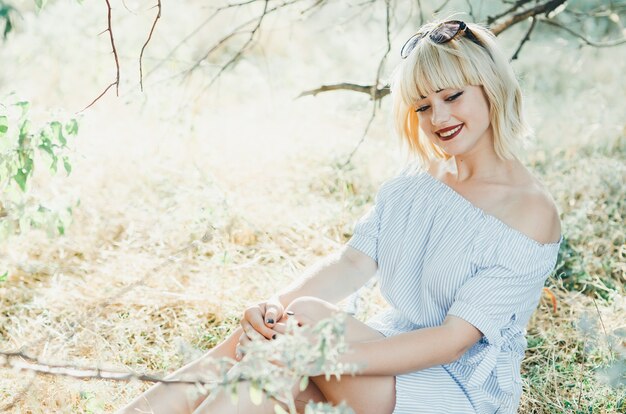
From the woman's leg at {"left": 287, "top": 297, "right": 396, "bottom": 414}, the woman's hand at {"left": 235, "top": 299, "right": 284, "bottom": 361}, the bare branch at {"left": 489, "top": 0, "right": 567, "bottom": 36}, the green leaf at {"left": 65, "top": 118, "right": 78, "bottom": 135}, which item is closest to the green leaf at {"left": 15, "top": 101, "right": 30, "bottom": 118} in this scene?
the green leaf at {"left": 65, "top": 118, "right": 78, "bottom": 135}

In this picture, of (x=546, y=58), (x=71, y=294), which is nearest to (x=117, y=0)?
(x=71, y=294)

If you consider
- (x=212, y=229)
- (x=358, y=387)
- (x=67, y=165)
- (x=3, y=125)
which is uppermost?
(x=3, y=125)

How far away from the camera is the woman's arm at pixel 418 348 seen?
1.82 m

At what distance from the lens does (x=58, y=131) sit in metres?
2.37

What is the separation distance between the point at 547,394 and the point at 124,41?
161 inches

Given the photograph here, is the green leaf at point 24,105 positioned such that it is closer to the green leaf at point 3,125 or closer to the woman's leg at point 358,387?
the green leaf at point 3,125

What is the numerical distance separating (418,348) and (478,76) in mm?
726

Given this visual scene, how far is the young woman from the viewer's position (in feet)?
6.12

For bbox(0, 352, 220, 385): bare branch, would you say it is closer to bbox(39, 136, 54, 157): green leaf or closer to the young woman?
the young woman

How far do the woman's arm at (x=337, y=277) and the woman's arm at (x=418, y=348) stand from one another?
38 cm

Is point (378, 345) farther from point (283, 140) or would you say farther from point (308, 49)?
point (308, 49)

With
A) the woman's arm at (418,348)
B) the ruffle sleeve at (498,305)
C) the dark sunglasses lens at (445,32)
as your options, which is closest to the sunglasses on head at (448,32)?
the dark sunglasses lens at (445,32)

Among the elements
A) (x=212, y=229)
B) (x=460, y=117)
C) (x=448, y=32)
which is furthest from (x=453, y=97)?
(x=212, y=229)

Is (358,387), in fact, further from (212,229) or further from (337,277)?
(212,229)
